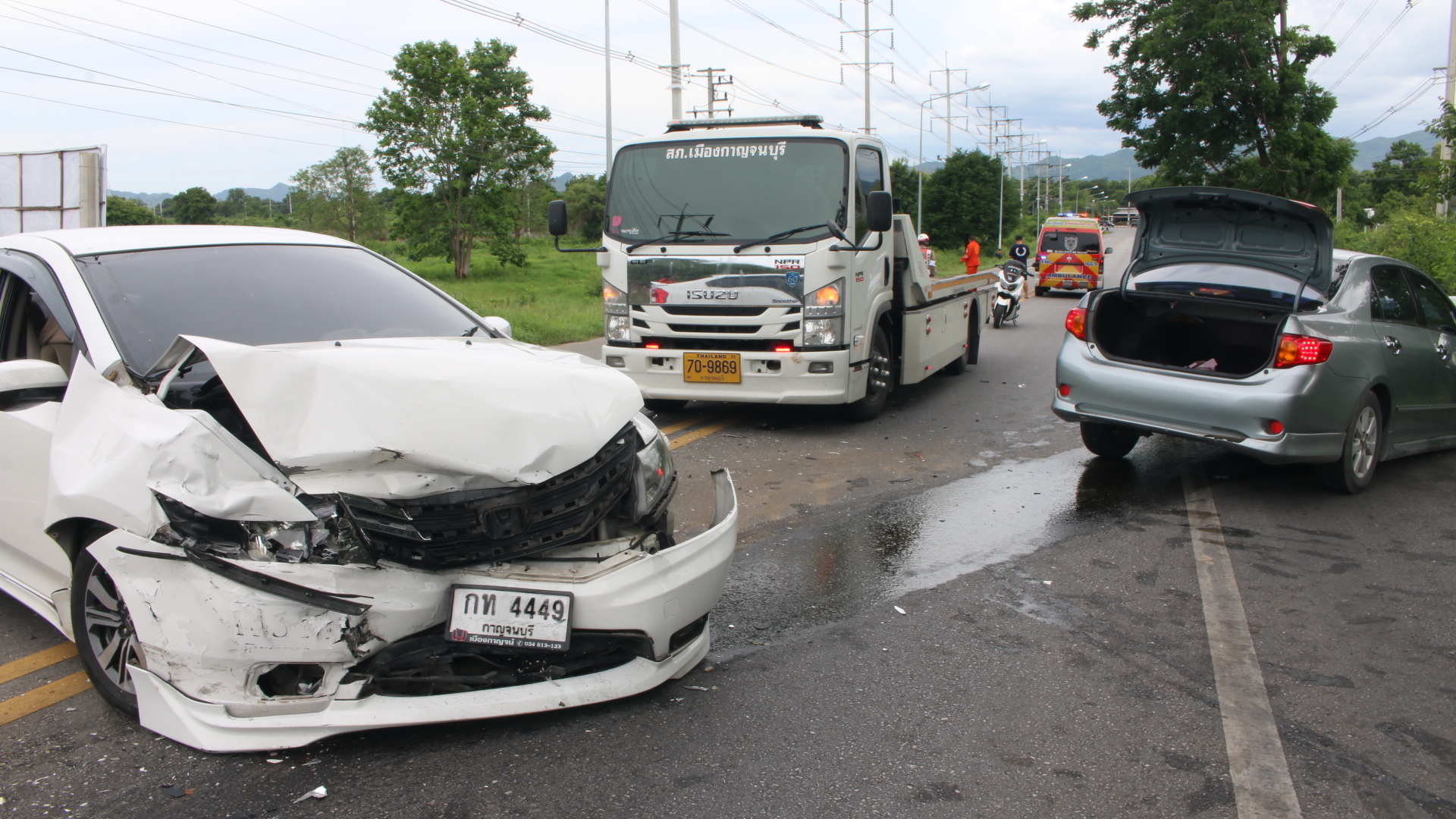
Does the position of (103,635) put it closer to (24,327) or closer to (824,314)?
(24,327)

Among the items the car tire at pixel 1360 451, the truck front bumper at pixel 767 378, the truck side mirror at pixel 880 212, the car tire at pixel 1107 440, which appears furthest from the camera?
the truck front bumper at pixel 767 378

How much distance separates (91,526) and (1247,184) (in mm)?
29625

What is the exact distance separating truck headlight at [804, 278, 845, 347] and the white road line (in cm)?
315

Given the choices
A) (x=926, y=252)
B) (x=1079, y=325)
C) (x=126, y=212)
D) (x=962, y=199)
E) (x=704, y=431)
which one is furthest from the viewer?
(x=962, y=199)

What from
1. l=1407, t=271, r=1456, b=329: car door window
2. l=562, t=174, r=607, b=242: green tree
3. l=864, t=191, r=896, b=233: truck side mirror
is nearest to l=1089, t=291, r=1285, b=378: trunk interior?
l=1407, t=271, r=1456, b=329: car door window

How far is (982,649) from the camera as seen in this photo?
12.5 ft

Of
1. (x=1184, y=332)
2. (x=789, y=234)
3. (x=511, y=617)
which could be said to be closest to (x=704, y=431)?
(x=789, y=234)

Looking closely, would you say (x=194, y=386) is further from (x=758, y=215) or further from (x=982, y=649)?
(x=758, y=215)

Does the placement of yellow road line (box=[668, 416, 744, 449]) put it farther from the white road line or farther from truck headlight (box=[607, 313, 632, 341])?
the white road line

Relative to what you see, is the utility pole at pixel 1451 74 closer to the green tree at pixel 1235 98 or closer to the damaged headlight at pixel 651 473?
the green tree at pixel 1235 98

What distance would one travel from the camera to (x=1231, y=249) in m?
6.87

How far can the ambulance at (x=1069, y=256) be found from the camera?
2783cm

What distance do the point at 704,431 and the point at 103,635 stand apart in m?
5.35

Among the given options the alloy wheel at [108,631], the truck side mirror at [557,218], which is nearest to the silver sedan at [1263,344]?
the truck side mirror at [557,218]
